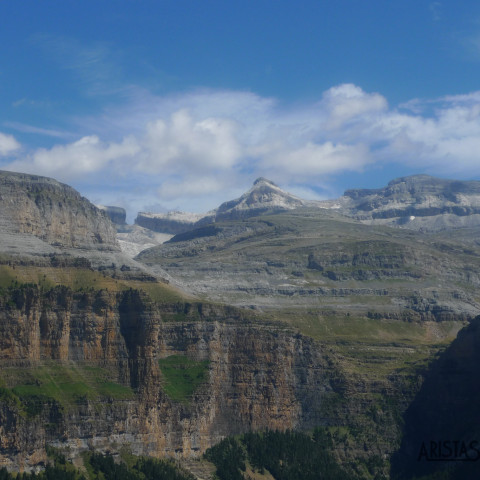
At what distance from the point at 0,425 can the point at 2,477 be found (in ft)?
41.0

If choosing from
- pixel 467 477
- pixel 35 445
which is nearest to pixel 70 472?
A: pixel 35 445

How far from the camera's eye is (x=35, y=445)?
19938 centimetres

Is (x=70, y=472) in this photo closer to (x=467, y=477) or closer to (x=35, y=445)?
(x=35, y=445)

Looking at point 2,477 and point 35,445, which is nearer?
point 2,477

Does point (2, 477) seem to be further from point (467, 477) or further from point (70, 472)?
point (467, 477)

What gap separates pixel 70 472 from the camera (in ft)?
648

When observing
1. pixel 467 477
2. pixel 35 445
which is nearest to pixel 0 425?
pixel 35 445

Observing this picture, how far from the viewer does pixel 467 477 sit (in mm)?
199750

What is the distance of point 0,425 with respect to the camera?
19562 cm

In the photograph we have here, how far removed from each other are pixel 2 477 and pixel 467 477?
8709 cm

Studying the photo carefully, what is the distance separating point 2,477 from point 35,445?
46.3 ft

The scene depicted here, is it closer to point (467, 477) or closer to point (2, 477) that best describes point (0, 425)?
point (2, 477)

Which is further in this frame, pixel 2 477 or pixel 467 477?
pixel 467 477

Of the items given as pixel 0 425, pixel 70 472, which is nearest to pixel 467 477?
pixel 70 472
